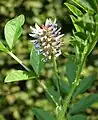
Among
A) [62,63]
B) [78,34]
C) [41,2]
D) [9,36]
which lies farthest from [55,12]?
[78,34]

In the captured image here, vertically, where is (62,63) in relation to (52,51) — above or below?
below

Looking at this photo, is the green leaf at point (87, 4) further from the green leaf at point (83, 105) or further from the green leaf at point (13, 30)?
the green leaf at point (83, 105)

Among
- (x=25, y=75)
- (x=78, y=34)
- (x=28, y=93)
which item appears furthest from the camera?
(x=28, y=93)

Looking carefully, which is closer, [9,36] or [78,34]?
[78,34]

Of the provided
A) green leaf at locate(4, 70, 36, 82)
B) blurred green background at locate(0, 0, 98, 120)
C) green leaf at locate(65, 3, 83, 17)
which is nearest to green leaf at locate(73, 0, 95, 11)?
green leaf at locate(65, 3, 83, 17)

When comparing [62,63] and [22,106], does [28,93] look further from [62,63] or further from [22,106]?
[62,63]

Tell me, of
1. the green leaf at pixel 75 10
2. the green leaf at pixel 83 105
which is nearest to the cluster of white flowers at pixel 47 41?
the green leaf at pixel 75 10

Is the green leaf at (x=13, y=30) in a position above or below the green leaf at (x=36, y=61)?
above
